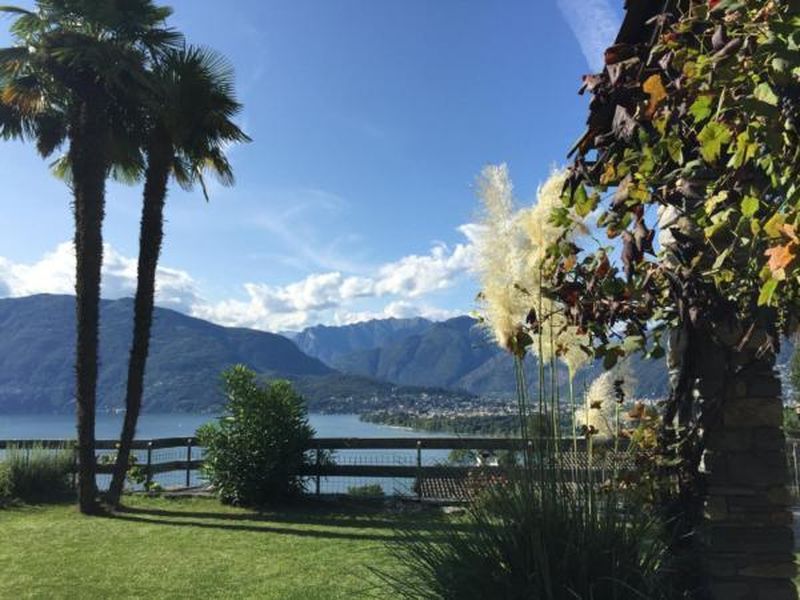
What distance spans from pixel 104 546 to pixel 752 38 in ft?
24.8

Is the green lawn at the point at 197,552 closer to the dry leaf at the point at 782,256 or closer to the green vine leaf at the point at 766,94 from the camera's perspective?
the dry leaf at the point at 782,256

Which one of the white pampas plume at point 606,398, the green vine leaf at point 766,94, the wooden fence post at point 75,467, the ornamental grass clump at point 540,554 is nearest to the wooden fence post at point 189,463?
the wooden fence post at point 75,467

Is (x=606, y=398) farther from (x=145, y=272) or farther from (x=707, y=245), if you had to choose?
(x=145, y=272)

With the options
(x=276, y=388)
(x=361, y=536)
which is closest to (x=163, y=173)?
(x=276, y=388)

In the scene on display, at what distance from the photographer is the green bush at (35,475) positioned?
34.4ft

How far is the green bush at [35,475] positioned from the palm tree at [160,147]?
1.66 metres

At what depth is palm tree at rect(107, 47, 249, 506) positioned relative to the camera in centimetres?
993

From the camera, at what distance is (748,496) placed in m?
3.74

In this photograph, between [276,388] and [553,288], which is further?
[276,388]

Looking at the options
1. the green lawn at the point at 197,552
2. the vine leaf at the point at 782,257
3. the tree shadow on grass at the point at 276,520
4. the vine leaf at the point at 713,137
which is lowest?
the tree shadow on grass at the point at 276,520

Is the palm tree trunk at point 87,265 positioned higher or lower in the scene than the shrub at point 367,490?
higher

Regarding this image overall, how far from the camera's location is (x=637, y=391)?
4.57 metres

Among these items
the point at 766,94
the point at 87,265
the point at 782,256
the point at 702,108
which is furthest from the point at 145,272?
the point at 782,256

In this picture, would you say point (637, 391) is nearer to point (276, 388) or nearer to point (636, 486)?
point (636, 486)
